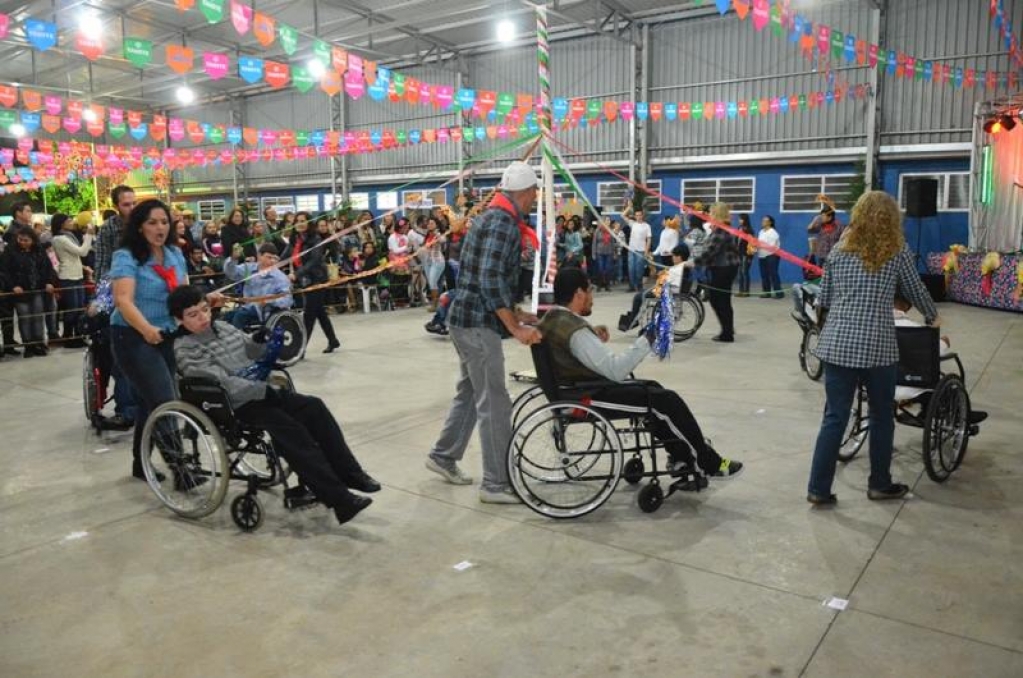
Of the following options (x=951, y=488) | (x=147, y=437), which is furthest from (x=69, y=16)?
(x=951, y=488)

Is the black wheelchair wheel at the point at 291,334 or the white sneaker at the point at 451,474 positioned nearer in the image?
the white sneaker at the point at 451,474

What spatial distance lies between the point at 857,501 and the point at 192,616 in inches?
116

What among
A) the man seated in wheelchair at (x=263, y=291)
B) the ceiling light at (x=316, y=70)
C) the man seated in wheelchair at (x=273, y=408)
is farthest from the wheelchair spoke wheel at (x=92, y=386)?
the ceiling light at (x=316, y=70)

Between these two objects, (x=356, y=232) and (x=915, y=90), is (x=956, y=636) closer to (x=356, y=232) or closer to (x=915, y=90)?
(x=356, y=232)

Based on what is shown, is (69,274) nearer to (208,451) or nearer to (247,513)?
(208,451)

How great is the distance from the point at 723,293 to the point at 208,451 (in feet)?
20.4

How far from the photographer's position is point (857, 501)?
3721 mm

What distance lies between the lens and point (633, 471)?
3.87 meters

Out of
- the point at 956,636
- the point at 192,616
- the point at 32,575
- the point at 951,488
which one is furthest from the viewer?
the point at 951,488

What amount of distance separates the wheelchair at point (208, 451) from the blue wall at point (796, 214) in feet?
45.2

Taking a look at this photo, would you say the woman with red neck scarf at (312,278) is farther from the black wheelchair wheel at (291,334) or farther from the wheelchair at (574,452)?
the wheelchair at (574,452)

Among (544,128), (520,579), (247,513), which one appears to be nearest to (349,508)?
(247,513)

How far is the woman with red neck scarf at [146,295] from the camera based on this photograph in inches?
145

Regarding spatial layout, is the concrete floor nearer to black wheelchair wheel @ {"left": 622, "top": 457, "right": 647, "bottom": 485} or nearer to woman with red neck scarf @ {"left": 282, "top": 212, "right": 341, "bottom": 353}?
black wheelchair wheel @ {"left": 622, "top": 457, "right": 647, "bottom": 485}
